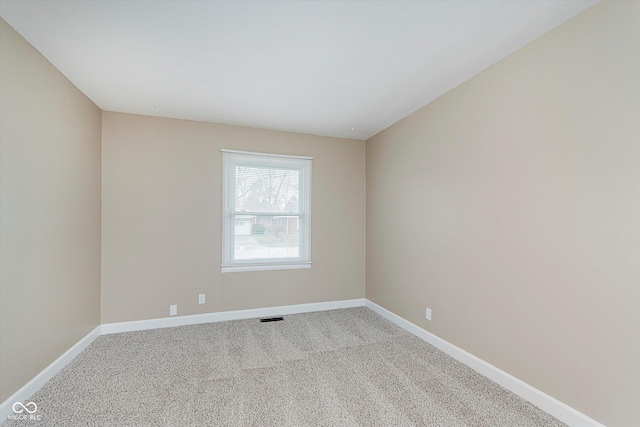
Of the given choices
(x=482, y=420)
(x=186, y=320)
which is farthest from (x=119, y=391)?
(x=482, y=420)

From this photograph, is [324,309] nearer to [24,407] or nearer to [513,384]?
[513,384]

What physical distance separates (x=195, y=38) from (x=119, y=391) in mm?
2687

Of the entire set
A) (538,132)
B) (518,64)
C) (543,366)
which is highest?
(518,64)

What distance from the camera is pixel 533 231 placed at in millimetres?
1969

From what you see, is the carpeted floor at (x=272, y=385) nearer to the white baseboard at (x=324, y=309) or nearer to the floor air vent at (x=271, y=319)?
the white baseboard at (x=324, y=309)

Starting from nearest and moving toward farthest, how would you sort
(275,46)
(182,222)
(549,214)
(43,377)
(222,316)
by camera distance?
(549,214) → (275,46) → (43,377) → (182,222) → (222,316)

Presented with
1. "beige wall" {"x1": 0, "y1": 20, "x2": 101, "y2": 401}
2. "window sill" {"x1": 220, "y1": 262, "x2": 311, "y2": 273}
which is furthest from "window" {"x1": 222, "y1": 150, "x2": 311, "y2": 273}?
"beige wall" {"x1": 0, "y1": 20, "x2": 101, "y2": 401}

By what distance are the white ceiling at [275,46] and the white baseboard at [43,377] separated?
2.49m

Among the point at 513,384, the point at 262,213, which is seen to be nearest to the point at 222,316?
the point at 262,213

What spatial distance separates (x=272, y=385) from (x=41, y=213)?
2295 mm

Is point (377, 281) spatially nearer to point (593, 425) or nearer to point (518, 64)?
point (593, 425)

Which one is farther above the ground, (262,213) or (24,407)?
(262,213)

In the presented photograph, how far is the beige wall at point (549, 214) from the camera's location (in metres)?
1.53

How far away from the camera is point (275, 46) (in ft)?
6.66
